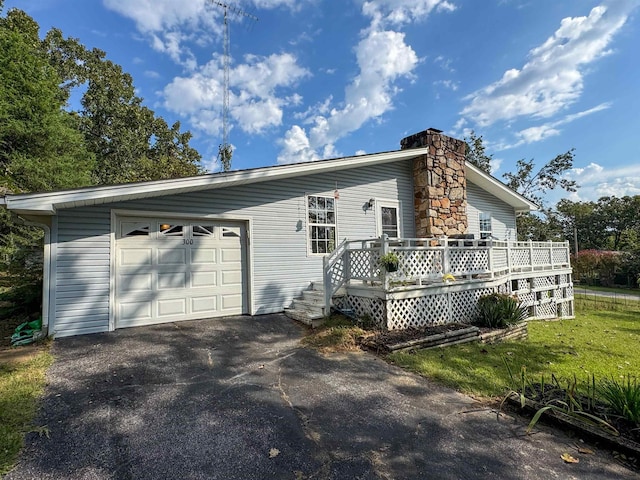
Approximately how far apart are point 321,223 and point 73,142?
1608 cm

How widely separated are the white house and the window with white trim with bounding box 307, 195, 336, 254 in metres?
0.03

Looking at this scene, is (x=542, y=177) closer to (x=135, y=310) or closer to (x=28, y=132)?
(x=135, y=310)

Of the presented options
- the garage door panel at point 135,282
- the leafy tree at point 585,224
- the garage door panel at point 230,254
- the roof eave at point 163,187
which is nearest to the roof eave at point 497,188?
the roof eave at point 163,187

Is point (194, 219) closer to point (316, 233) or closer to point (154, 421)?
Answer: point (316, 233)

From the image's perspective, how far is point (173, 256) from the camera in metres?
6.71

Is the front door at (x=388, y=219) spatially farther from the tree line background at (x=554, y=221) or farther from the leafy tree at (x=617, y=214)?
the leafy tree at (x=617, y=214)

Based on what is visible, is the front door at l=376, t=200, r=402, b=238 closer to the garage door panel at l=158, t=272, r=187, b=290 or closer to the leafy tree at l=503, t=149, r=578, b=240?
the garage door panel at l=158, t=272, r=187, b=290

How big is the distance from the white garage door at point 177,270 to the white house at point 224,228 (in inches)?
0.8

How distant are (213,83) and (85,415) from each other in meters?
14.7

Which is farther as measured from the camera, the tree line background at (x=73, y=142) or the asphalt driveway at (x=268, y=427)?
the tree line background at (x=73, y=142)

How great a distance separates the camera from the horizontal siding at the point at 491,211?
12.2m

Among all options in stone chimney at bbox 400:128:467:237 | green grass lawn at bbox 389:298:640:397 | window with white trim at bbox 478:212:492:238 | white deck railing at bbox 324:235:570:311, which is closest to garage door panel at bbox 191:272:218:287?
white deck railing at bbox 324:235:570:311

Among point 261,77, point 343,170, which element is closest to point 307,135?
point 261,77

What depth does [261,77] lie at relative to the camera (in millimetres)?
14688
